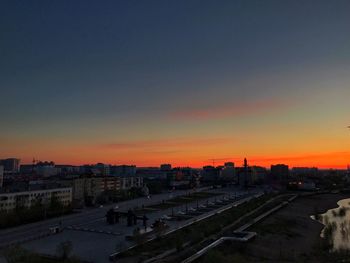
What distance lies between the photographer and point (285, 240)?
1489 inches

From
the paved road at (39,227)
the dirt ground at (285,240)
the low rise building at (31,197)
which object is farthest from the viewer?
the low rise building at (31,197)

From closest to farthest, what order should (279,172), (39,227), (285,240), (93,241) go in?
(93,241), (285,240), (39,227), (279,172)

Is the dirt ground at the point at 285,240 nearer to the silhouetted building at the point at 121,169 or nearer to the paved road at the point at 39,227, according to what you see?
the paved road at the point at 39,227

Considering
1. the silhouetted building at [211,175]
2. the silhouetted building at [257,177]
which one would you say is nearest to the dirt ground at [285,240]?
the silhouetted building at [257,177]

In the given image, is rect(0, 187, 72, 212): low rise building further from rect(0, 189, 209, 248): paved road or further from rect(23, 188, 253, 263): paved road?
rect(23, 188, 253, 263): paved road

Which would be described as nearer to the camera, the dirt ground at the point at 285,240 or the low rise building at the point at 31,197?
the dirt ground at the point at 285,240

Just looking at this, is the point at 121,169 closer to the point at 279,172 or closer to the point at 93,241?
the point at 279,172

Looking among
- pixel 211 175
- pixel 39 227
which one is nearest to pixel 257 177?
pixel 211 175

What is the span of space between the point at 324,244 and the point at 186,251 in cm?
1533

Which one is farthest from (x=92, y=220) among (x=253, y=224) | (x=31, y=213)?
(x=253, y=224)

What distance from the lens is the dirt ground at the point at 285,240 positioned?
3014 centimetres

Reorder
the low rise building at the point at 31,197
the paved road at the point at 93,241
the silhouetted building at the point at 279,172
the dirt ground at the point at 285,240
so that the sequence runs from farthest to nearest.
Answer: the silhouetted building at the point at 279,172 < the low rise building at the point at 31,197 < the dirt ground at the point at 285,240 < the paved road at the point at 93,241

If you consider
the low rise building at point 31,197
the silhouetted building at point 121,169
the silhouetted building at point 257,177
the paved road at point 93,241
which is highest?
the silhouetted building at point 121,169

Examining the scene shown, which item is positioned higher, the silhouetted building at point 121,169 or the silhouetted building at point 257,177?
the silhouetted building at point 121,169
